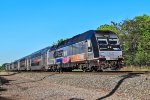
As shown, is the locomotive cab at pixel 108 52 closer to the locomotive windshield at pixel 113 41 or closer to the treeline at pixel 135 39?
the locomotive windshield at pixel 113 41

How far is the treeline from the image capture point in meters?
65.6

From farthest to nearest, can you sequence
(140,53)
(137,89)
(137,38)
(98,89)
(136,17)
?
1. (136,17)
2. (137,38)
3. (140,53)
4. (98,89)
5. (137,89)

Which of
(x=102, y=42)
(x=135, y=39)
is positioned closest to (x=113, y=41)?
(x=102, y=42)

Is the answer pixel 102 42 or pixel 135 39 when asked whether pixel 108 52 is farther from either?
pixel 135 39

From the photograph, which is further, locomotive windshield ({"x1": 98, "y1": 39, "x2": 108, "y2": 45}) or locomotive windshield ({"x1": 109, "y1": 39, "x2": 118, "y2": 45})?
locomotive windshield ({"x1": 109, "y1": 39, "x2": 118, "y2": 45})

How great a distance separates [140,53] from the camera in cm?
6669

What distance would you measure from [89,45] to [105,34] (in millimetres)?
1940

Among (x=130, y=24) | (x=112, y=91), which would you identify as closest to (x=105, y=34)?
(x=112, y=91)

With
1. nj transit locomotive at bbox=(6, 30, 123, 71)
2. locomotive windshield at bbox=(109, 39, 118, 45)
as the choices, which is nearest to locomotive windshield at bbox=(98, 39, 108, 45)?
nj transit locomotive at bbox=(6, 30, 123, 71)

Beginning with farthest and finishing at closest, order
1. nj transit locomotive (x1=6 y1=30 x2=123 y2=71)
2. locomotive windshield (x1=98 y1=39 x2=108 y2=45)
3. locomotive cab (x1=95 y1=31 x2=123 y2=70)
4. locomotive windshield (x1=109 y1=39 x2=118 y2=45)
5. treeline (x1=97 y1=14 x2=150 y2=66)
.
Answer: treeline (x1=97 y1=14 x2=150 y2=66)
locomotive windshield (x1=109 y1=39 x2=118 y2=45)
locomotive windshield (x1=98 y1=39 x2=108 y2=45)
nj transit locomotive (x1=6 y1=30 x2=123 y2=71)
locomotive cab (x1=95 y1=31 x2=123 y2=70)

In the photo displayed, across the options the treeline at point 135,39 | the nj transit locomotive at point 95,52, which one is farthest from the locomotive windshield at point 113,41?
the treeline at point 135,39

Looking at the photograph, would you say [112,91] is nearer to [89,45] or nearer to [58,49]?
[89,45]

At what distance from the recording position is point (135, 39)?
74.8m

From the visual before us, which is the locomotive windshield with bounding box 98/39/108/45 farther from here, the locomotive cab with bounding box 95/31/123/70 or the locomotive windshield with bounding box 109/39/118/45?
the locomotive windshield with bounding box 109/39/118/45
